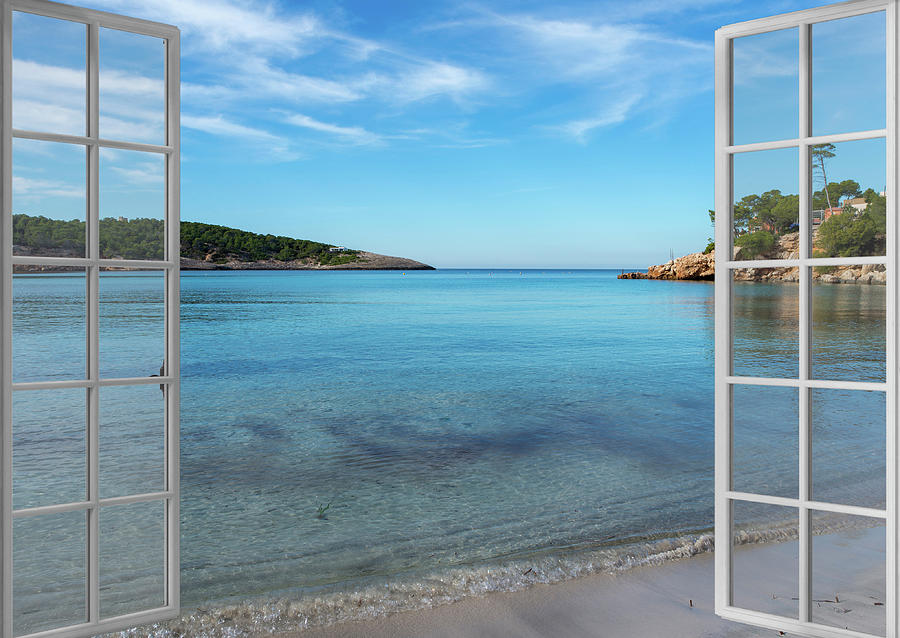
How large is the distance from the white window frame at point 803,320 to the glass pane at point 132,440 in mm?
1917

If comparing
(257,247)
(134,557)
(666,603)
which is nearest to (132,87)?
(134,557)

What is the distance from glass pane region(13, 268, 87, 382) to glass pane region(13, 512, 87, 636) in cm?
44

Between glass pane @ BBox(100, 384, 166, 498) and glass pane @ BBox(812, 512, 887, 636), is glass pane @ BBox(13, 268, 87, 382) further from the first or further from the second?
glass pane @ BBox(812, 512, 887, 636)

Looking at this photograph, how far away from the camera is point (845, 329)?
1957 mm

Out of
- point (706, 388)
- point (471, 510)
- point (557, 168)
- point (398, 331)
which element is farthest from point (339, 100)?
point (471, 510)

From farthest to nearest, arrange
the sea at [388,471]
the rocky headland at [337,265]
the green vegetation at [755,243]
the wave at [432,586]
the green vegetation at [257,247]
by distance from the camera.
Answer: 1. the rocky headland at [337,265]
2. the green vegetation at [257,247]
3. the wave at [432,586]
4. the green vegetation at [755,243]
5. the sea at [388,471]

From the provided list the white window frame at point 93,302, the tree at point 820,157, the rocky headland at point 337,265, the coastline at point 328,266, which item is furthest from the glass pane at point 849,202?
the rocky headland at point 337,265

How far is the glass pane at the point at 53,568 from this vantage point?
181cm

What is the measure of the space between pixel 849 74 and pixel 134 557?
9.26 feet

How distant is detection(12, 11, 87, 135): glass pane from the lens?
69.1 inches

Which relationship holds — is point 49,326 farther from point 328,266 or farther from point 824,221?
point 328,266

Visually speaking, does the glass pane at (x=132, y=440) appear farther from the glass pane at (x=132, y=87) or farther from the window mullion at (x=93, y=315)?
the glass pane at (x=132, y=87)

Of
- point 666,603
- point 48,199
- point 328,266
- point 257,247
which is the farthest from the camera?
point 328,266

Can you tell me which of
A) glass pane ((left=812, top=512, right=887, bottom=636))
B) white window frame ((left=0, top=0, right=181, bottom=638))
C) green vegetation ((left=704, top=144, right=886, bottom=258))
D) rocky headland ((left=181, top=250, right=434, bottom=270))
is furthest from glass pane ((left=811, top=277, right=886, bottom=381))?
rocky headland ((left=181, top=250, right=434, bottom=270))
